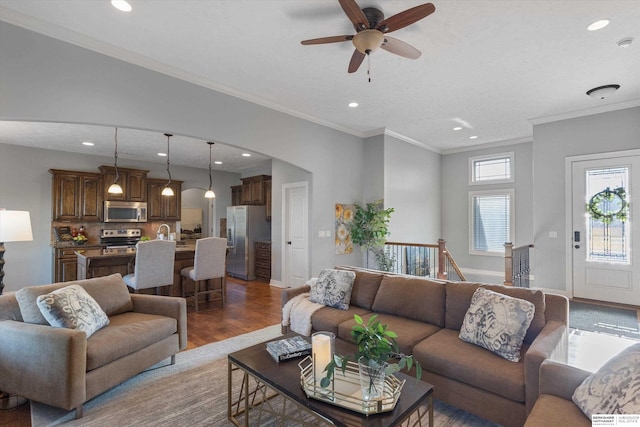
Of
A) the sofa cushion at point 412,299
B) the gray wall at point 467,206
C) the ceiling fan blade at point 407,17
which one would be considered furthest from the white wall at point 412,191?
the ceiling fan blade at point 407,17

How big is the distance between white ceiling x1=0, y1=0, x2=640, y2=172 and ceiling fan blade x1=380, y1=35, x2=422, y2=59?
0.92ft

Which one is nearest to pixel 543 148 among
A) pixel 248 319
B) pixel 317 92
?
pixel 317 92

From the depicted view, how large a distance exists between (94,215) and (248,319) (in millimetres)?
5008

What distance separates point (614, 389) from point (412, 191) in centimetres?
563

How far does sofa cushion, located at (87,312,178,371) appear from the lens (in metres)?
2.24

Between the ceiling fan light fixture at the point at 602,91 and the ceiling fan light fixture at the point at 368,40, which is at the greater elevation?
the ceiling fan light fixture at the point at 602,91

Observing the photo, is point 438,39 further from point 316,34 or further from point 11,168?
point 11,168

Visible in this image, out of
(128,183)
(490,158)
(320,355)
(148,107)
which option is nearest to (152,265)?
(148,107)

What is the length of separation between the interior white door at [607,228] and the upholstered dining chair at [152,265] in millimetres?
6426

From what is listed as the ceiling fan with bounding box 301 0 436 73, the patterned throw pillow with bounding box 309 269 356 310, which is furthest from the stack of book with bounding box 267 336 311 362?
the ceiling fan with bounding box 301 0 436 73

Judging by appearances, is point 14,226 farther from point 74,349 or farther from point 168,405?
point 168,405

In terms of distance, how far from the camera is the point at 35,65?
2.81 metres

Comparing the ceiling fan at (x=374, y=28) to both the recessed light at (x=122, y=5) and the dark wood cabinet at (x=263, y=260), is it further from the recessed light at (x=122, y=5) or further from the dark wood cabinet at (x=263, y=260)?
the dark wood cabinet at (x=263, y=260)

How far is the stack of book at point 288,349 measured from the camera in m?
1.99
